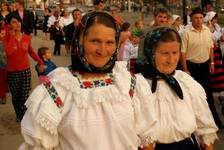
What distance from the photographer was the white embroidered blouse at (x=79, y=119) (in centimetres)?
286

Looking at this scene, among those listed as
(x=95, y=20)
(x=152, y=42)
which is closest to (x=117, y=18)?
(x=152, y=42)

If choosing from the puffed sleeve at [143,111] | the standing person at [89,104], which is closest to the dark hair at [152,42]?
the puffed sleeve at [143,111]

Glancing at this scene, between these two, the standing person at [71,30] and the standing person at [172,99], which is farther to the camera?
the standing person at [172,99]

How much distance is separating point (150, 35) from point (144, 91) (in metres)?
0.73

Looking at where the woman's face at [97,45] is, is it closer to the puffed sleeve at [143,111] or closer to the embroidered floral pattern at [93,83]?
the embroidered floral pattern at [93,83]

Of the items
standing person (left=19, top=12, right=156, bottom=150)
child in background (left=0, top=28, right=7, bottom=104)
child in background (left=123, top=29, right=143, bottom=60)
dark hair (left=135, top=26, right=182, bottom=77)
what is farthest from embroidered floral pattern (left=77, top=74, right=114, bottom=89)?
child in background (left=0, top=28, right=7, bottom=104)

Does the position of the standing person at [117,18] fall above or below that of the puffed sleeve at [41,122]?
above

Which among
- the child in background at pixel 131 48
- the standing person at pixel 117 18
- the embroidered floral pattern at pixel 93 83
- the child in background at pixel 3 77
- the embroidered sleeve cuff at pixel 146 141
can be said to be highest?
the standing person at pixel 117 18

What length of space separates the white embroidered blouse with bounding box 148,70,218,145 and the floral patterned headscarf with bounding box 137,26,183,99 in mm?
42

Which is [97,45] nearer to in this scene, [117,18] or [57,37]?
[117,18]

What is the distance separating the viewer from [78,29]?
2.99 meters

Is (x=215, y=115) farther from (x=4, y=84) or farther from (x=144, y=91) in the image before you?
(x=144, y=91)

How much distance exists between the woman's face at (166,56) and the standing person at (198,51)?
147 inches

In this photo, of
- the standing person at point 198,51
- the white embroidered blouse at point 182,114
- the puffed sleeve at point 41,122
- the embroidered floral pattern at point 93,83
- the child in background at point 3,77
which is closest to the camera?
the puffed sleeve at point 41,122
